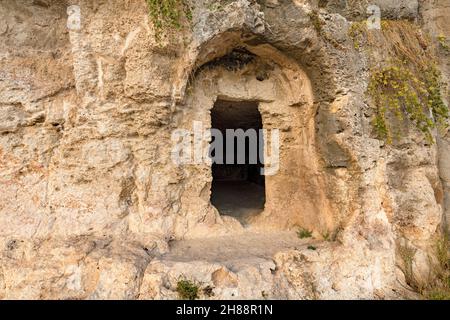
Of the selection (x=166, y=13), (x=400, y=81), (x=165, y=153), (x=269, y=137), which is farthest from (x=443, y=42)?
(x=165, y=153)

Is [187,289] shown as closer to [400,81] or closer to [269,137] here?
[269,137]

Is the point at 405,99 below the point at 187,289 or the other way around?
the other way around

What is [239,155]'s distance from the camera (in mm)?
6984

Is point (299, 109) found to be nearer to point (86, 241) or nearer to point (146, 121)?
point (146, 121)

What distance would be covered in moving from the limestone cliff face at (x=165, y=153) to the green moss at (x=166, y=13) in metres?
0.09

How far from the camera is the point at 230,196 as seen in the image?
6.17 meters

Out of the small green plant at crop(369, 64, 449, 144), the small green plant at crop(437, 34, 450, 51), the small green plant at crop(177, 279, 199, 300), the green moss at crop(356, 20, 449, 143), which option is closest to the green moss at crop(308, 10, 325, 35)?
the green moss at crop(356, 20, 449, 143)

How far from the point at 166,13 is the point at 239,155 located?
4261 mm

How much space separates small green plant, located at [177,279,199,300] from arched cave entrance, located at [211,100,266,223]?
1730 millimetres

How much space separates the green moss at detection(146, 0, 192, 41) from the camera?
3049 millimetres

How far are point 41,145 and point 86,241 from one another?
1.16 meters

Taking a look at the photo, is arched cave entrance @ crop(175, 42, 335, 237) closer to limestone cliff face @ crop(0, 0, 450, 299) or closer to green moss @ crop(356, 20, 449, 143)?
limestone cliff face @ crop(0, 0, 450, 299)

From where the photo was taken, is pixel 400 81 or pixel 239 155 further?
pixel 239 155

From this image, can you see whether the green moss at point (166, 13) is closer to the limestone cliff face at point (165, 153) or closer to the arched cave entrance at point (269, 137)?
the limestone cliff face at point (165, 153)
